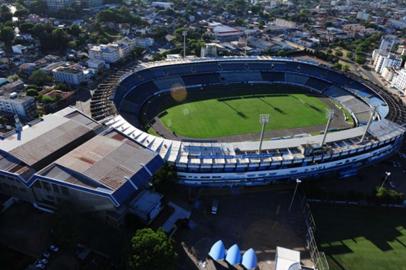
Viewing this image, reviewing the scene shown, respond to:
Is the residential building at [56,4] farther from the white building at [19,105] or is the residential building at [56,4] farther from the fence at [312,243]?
the fence at [312,243]

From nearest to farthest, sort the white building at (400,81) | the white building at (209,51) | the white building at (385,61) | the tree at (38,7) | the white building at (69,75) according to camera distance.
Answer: the white building at (69,75)
the white building at (400,81)
the white building at (209,51)
the white building at (385,61)
the tree at (38,7)

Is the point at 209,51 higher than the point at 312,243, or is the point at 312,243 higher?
the point at 209,51

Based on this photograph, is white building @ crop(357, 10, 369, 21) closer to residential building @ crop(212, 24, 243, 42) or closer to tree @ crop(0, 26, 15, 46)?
residential building @ crop(212, 24, 243, 42)

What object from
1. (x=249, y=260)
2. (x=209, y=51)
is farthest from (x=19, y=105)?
(x=209, y=51)

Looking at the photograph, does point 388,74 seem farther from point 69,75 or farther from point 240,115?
point 69,75

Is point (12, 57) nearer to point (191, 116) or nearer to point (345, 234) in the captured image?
point (191, 116)

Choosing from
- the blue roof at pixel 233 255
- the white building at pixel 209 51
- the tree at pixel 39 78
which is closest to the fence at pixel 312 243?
the blue roof at pixel 233 255

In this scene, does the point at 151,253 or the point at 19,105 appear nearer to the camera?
the point at 151,253
